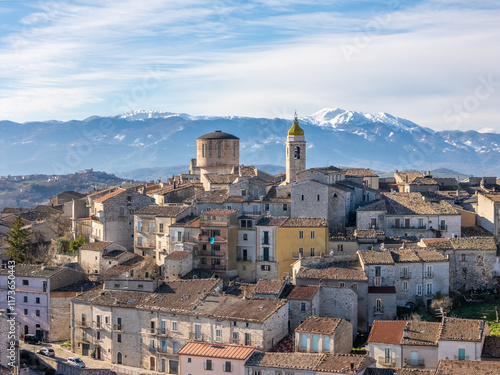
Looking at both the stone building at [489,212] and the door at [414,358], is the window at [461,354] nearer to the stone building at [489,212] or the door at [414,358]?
the door at [414,358]

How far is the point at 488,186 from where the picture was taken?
79.4m

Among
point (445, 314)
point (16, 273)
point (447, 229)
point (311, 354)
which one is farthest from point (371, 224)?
point (16, 273)

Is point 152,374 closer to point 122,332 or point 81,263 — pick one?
point 122,332

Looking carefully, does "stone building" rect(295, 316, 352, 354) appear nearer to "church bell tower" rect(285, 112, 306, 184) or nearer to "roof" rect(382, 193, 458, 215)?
"roof" rect(382, 193, 458, 215)

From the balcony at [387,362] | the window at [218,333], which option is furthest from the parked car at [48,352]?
the balcony at [387,362]

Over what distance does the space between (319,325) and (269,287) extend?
5834 millimetres

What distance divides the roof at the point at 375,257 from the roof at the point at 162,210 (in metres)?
15.0

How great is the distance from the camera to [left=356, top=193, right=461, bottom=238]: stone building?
57594 millimetres

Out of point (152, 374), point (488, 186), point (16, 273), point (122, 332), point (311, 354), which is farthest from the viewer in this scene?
point (488, 186)

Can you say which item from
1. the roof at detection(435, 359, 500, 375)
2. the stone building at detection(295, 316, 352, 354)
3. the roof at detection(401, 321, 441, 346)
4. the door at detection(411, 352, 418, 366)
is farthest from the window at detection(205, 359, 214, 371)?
the roof at detection(435, 359, 500, 375)

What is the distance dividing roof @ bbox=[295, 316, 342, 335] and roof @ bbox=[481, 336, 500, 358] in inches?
314

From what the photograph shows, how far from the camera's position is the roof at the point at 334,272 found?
48.7 metres

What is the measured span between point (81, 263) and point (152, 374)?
16.4m

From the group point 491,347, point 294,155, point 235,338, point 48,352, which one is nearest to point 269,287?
point 235,338
